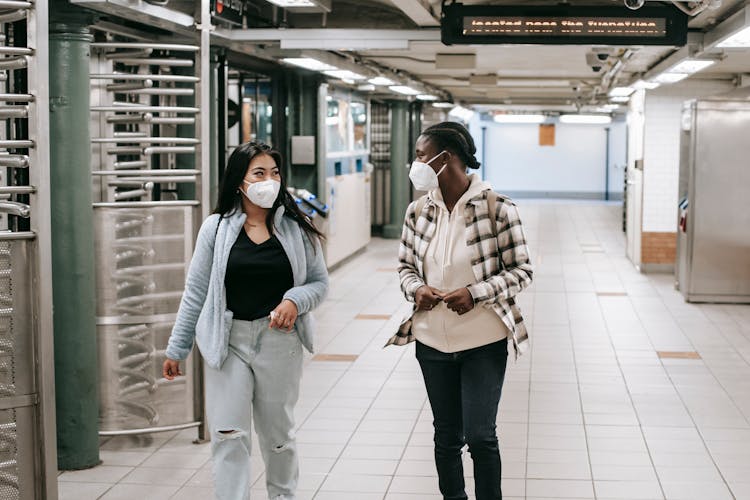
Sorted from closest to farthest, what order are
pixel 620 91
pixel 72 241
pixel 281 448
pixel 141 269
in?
pixel 281 448, pixel 72 241, pixel 141 269, pixel 620 91

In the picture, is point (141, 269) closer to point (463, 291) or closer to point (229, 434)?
point (229, 434)

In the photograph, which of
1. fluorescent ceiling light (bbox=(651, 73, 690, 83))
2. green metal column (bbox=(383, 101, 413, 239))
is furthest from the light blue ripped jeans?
green metal column (bbox=(383, 101, 413, 239))

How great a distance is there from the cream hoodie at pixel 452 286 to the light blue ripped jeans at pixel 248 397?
486mm

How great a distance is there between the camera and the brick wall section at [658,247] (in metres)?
13.2

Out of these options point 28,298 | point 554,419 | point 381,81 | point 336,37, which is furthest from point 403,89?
point 28,298

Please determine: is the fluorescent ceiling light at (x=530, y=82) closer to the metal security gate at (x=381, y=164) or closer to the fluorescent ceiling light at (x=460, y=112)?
the metal security gate at (x=381, y=164)

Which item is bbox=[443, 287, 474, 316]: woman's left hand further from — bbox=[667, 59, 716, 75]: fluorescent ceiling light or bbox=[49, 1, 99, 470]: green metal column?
bbox=[667, 59, 716, 75]: fluorescent ceiling light

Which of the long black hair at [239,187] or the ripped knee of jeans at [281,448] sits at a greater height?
the long black hair at [239,187]

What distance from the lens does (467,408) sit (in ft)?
12.2

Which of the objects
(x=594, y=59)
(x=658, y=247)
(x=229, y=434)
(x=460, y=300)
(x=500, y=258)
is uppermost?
(x=594, y=59)

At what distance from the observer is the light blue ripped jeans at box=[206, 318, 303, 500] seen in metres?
3.82

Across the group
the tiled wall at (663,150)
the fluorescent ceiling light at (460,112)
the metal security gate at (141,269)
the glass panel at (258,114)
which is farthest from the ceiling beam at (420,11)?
the fluorescent ceiling light at (460,112)

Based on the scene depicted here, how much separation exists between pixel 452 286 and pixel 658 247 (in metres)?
10.0

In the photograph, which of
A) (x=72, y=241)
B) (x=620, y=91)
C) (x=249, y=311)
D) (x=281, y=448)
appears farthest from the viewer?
(x=620, y=91)
